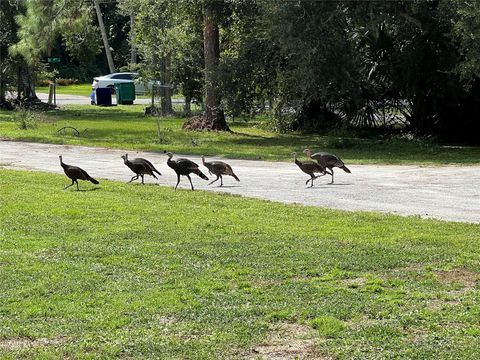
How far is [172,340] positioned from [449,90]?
23602 mm

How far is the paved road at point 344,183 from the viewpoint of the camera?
1562cm

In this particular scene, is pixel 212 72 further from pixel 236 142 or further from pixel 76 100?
pixel 76 100

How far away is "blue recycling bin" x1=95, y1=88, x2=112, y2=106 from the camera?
2100 inches

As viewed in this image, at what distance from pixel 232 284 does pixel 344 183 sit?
10163 mm

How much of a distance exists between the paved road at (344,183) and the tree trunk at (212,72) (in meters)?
6.76

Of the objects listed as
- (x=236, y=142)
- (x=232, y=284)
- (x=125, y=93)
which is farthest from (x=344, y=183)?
(x=125, y=93)

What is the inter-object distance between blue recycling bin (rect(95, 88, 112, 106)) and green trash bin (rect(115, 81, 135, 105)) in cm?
105

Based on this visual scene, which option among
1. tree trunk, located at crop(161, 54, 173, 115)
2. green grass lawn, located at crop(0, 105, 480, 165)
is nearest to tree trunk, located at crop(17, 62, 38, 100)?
green grass lawn, located at crop(0, 105, 480, 165)

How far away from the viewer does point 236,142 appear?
101 ft

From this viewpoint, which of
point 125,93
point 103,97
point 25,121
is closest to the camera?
point 25,121

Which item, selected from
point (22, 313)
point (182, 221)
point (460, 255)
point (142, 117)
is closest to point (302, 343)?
point (22, 313)

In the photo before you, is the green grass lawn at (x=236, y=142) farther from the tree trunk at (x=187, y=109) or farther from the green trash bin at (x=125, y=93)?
the green trash bin at (x=125, y=93)

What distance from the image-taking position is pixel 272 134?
3509 cm

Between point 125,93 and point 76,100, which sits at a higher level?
point 125,93
